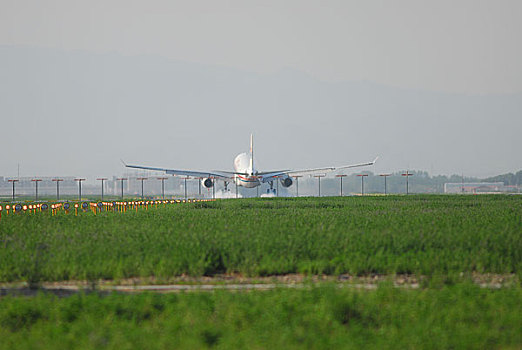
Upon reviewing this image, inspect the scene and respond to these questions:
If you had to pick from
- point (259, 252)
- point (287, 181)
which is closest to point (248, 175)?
point (287, 181)

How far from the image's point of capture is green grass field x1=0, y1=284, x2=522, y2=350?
10.5 m

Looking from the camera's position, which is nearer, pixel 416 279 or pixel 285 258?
pixel 416 279

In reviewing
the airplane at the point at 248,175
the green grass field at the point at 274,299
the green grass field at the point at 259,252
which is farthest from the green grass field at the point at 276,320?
the airplane at the point at 248,175

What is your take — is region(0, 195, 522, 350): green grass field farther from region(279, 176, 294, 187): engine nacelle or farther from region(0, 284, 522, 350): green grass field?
region(279, 176, 294, 187): engine nacelle

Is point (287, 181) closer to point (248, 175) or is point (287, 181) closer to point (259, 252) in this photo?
point (248, 175)

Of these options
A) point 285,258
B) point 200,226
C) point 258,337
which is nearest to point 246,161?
point 200,226

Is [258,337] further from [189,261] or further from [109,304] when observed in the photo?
[189,261]

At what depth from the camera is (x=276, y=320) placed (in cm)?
1157

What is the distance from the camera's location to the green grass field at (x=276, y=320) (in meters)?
10.5

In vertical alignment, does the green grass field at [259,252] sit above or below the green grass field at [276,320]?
above

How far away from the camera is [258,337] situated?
10.7 m

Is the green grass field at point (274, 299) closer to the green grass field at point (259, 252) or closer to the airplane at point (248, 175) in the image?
the green grass field at point (259, 252)

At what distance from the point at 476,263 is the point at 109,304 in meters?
10.4

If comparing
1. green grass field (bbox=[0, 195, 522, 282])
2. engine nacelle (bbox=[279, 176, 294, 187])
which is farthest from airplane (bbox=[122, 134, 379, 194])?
green grass field (bbox=[0, 195, 522, 282])
